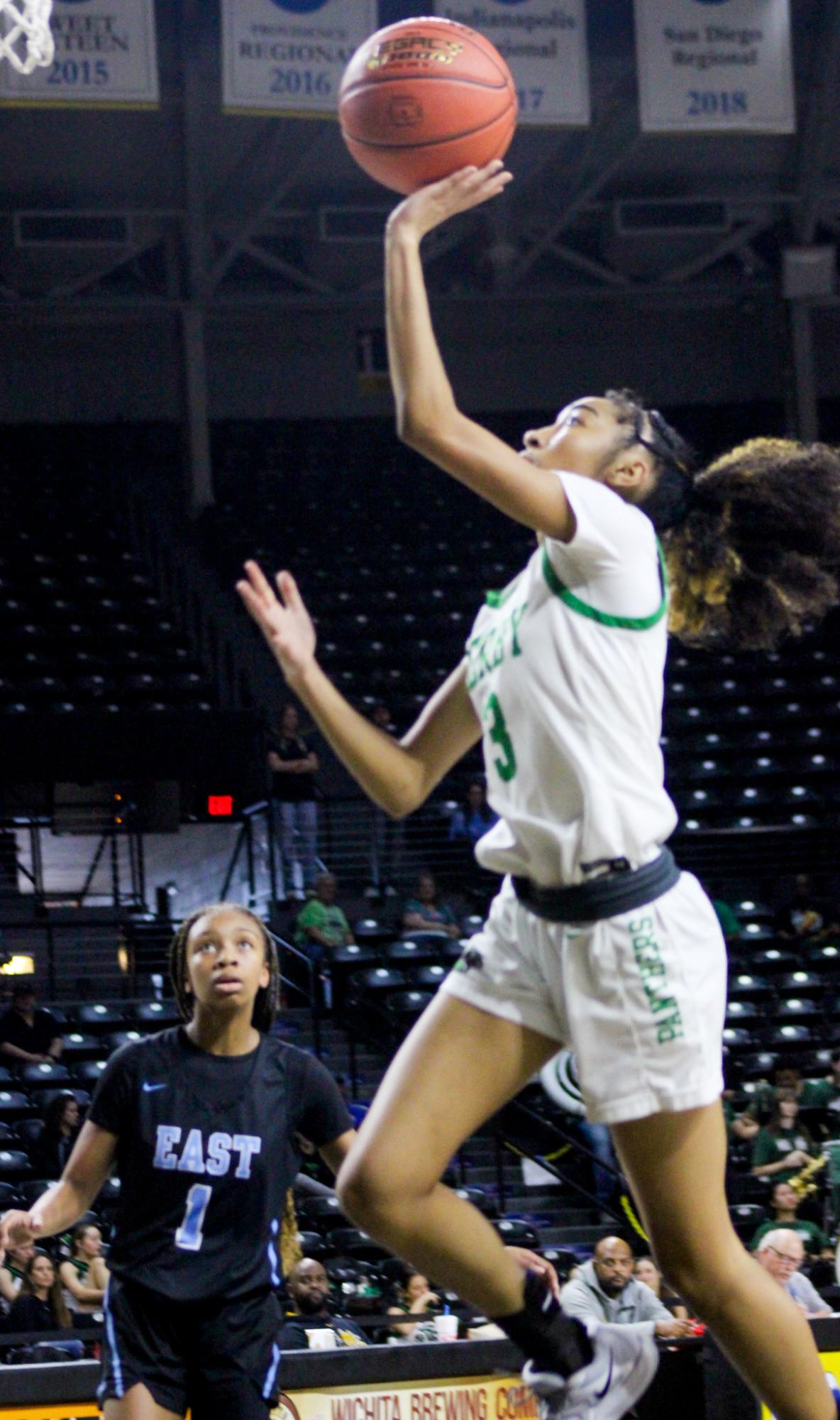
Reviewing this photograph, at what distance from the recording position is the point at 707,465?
3.50 metres

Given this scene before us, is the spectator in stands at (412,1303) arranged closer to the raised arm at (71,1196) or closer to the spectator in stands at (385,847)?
the raised arm at (71,1196)

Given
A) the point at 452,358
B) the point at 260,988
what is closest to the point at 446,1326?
the point at 260,988

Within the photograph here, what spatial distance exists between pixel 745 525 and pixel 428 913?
30.9 feet

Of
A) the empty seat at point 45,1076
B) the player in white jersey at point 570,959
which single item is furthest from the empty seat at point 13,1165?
the player in white jersey at point 570,959

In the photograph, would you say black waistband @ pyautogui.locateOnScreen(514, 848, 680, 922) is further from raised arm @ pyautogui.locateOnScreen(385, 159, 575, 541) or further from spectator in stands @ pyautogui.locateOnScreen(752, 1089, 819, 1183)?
spectator in stands @ pyautogui.locateOnScreen(752, 1089, 819, 1183)

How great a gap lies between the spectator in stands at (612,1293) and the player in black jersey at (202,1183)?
3.99m

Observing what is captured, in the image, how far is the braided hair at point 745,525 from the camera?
338cm

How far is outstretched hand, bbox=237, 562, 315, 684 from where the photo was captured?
323 centimetres

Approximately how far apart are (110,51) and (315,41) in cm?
156

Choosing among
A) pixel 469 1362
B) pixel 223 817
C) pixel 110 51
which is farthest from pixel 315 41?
pixel 469 1362

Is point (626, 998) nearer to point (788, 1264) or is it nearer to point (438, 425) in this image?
point (438, 425)

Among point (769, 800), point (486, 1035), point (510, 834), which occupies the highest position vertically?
point (510, 834)

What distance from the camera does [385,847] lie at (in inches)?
561

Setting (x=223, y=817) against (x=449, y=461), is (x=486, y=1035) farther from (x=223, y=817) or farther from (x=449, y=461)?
(x=223, y=817)
